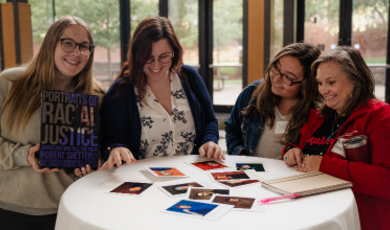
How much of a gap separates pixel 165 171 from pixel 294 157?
67 centimetres

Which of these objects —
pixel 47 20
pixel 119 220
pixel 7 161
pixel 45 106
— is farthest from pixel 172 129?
pixel 47 20

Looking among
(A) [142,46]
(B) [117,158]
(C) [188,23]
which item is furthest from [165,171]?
(C) [188,23]

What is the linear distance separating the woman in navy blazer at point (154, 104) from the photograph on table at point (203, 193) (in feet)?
1.74

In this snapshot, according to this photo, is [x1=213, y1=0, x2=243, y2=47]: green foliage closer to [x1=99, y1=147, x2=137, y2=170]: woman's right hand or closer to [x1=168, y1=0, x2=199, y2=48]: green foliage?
[x1=168, y1=0, x2=199, y2=48]: green foliage

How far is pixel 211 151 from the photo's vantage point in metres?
1.87

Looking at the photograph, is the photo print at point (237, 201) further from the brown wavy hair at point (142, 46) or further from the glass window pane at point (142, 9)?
the glass window pane at point (142, 9)

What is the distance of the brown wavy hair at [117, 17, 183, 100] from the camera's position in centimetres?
194

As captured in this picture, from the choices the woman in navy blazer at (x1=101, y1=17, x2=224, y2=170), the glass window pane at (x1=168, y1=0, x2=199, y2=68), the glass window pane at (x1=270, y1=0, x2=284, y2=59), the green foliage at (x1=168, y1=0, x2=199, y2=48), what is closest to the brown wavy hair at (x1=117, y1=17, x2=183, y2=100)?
the woman in navy blazer at (x1=101, y1=17, x2=224, y2=170)

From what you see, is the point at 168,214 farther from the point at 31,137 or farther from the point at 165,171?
the point at 31,137

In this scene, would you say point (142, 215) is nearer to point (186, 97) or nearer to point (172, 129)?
point (172, 129)

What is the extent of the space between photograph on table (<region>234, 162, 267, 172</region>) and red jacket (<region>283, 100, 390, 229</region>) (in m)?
0.29

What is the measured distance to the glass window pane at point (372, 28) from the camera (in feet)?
15.7

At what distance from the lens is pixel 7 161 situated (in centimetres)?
162

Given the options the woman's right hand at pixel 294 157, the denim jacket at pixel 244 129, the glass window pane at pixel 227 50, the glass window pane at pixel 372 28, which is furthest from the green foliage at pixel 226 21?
the woman's right hand at pixel 294 157
